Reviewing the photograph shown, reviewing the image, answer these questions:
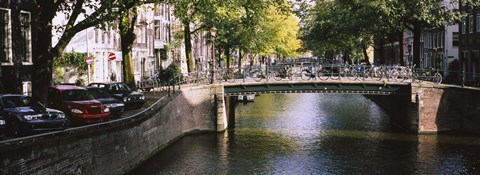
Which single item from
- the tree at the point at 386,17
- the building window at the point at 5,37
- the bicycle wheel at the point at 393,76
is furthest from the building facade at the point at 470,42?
the building window at the point at 5,37

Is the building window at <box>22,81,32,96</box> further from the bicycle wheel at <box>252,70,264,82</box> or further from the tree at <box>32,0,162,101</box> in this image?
the bicycle wheel at <box>252,70,264,82</box>

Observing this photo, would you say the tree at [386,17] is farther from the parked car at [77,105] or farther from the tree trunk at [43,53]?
the tree trunk at [43,53]

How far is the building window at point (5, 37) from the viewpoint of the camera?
30.3 meters

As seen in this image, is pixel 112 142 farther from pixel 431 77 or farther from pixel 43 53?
pixel 431 77

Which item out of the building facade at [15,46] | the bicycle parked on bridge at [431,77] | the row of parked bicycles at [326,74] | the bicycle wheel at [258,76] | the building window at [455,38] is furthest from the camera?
the building window at [455,38]

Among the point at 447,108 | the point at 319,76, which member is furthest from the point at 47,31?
the point at 447,108

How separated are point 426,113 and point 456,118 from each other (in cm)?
181

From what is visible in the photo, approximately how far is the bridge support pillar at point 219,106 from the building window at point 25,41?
12429 mm

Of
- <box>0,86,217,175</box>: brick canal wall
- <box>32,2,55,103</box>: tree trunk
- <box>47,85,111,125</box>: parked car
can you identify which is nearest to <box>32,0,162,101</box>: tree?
<box>32,2,55,103</box>: tree trunk

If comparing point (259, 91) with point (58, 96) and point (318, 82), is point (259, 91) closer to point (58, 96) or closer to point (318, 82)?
point (318, 82)

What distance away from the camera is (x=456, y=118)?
130 feet

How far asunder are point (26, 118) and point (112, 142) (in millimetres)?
4319

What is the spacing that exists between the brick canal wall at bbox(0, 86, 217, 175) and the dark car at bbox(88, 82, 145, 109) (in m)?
1.04

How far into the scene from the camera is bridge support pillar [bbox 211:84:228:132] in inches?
1630
